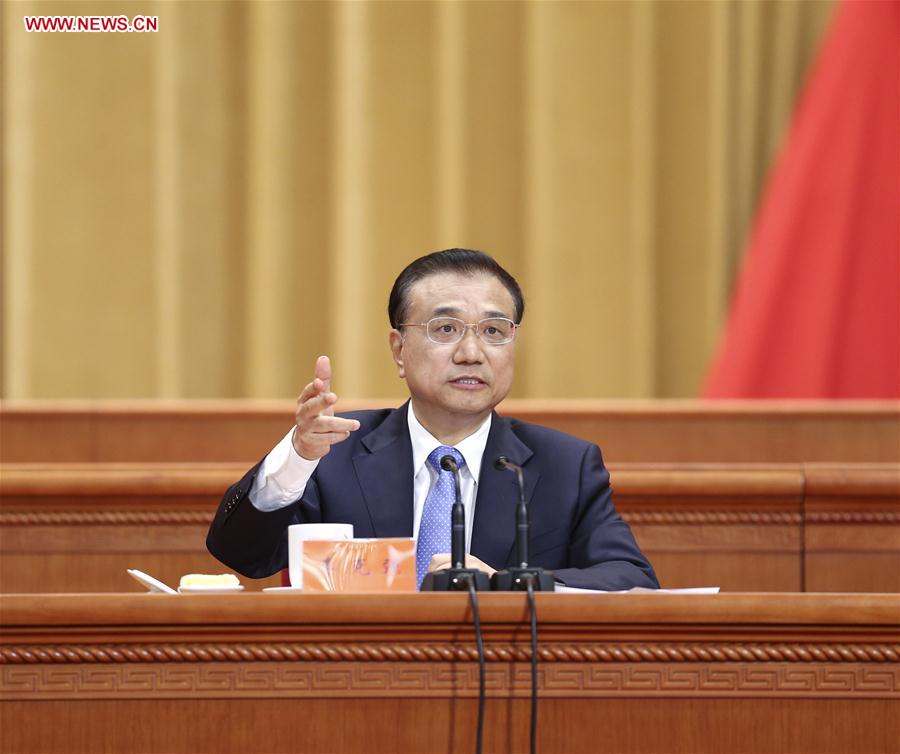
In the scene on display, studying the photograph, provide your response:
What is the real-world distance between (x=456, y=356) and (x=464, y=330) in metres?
0.05

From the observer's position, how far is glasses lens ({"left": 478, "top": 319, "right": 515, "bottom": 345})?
200 centimetres

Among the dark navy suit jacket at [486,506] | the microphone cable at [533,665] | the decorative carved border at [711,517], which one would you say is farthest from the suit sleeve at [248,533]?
the decorative carved border at [711,517]

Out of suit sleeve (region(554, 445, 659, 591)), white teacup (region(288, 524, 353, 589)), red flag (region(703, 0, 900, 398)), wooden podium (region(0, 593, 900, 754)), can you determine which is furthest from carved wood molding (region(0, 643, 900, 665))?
red flag (region(703, 0, 900, 398))

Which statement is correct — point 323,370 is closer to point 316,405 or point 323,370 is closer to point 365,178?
point 316,405

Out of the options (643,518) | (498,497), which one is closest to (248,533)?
(498,497)

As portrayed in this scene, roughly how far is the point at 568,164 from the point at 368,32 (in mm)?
640

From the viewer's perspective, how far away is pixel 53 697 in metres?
1.32

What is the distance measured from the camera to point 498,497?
1.95m

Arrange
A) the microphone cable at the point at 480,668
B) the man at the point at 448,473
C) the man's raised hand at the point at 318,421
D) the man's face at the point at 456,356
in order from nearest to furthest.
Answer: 1. the microphone cable at the point at 480,668
2. the man's raised hand at the point at 318,421
3. the man at the point at 448,473
4. the man's face at the point at 456,356

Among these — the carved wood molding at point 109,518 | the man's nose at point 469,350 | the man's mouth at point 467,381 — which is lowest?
the carved wood molding at point 109,518

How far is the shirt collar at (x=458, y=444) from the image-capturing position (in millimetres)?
2014

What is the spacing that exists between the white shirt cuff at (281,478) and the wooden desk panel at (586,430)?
0.85 m

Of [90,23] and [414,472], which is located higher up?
[90,23]

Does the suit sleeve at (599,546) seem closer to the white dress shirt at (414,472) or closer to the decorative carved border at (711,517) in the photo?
the white dress shirt at (414,472)
